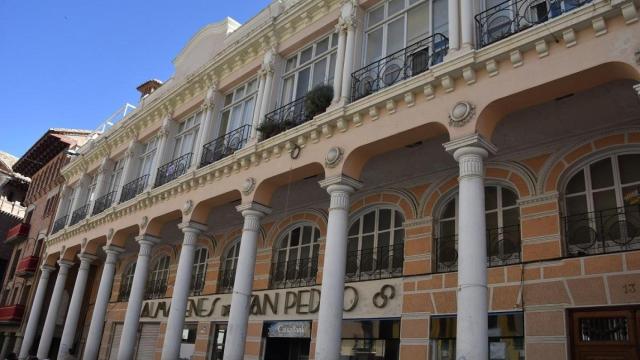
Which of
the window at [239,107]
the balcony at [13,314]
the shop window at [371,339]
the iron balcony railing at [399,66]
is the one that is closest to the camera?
the iron balcony railing at [399,66]

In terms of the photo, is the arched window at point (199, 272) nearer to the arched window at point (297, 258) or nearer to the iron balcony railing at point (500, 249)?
the arched window at point (297, 258)

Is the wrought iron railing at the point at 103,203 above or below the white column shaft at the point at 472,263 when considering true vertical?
above

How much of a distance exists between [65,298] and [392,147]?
2144cm

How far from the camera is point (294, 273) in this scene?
598 inches

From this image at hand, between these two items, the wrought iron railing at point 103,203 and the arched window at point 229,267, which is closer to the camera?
A: the arched window at point 229,267

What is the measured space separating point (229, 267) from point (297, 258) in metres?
3.27

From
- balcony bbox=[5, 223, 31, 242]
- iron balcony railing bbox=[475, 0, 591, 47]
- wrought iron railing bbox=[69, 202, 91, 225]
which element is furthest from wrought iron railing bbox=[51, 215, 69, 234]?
iron balcony railing bbox=[475, 0, 591, 47]

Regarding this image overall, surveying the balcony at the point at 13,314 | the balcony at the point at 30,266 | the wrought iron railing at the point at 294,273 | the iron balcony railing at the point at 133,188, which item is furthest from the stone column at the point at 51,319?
the wrought iron railing at the point at 294,273

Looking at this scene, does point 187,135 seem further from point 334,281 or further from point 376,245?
point 334,281

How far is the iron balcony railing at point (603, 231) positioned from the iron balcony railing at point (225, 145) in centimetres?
822

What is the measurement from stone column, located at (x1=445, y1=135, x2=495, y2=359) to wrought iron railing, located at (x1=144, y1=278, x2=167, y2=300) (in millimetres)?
14299

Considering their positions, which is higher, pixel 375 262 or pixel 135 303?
pixel 375 262

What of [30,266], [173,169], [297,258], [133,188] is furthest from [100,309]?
[30,266]

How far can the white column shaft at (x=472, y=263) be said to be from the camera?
→ 7.62m
